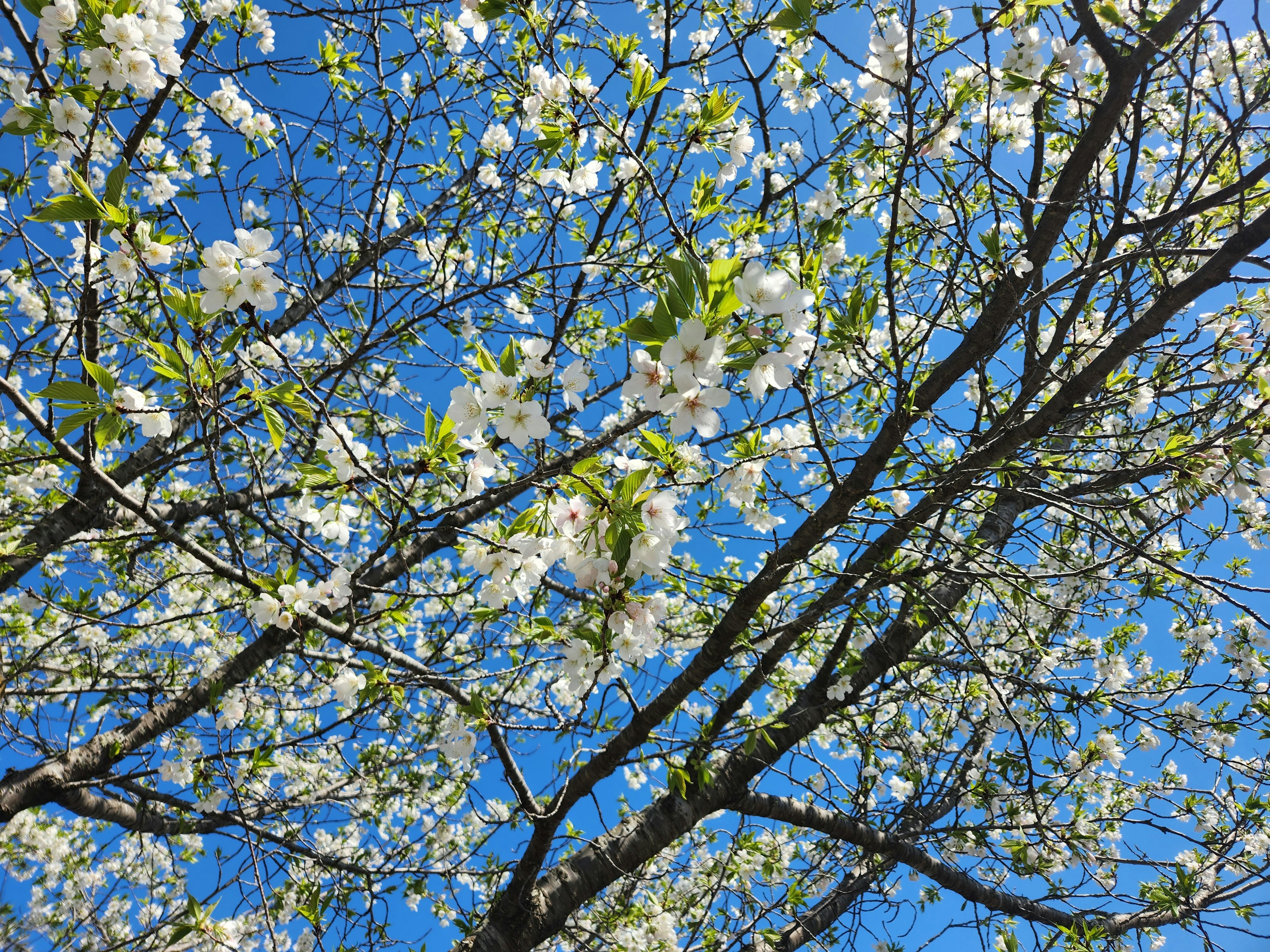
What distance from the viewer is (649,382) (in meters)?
1.15

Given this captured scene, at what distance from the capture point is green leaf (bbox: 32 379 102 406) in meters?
1.27

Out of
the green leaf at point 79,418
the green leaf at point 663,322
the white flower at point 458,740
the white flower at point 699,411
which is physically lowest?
the white flower at point 699,411

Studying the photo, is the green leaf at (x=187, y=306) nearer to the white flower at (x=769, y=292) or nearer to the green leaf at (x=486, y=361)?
the green leaf at (x=486, y=361)

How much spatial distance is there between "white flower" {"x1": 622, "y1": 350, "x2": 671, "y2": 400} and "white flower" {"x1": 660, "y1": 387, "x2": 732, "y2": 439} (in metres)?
0.02

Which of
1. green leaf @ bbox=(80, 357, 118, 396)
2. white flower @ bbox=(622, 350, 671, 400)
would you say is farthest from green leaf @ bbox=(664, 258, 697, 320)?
green leaf @ bbox=(80, 357, 118, 396)

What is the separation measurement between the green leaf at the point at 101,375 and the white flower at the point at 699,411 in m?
1.10

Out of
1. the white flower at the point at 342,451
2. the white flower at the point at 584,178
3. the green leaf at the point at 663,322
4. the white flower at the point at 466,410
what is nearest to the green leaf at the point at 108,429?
the white flower at the point at 342,451

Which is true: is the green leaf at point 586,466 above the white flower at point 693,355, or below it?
above

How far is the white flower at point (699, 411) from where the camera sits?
3.68 feet

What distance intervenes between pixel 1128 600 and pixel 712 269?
3672mm

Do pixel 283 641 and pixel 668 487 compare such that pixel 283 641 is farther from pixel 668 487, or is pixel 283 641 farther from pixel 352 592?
pixel 668 487

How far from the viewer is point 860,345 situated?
1545 mm

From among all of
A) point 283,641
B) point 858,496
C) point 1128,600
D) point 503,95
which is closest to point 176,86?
point 503,95

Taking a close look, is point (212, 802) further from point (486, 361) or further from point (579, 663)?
point (486, 361)
